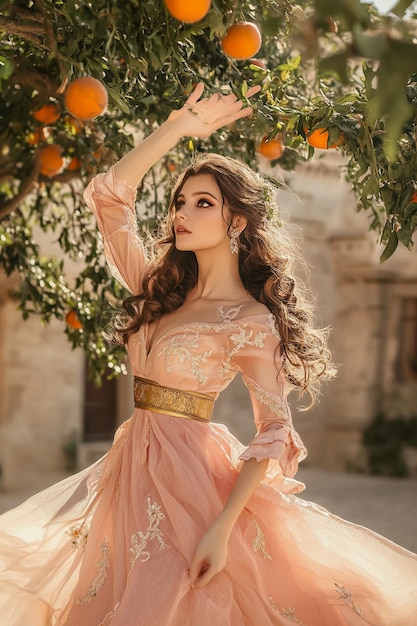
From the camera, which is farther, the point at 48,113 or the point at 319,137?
the point at 48,113

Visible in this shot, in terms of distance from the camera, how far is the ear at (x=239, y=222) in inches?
100.0

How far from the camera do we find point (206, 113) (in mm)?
2398

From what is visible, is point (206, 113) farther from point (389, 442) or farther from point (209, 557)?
point (389, 442)

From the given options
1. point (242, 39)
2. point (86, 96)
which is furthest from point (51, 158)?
point (242, 39)

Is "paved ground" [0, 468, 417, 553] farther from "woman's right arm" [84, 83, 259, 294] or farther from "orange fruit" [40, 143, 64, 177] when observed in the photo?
"woman's right arm" [84, 83, 259, 294]

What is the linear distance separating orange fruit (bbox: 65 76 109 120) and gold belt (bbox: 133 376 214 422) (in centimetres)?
73

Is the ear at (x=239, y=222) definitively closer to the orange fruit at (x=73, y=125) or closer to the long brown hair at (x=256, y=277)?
the long brown hair at (x=256, y=277)

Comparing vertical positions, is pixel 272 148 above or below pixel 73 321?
above

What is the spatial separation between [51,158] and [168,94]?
0.70m

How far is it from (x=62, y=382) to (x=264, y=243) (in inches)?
242

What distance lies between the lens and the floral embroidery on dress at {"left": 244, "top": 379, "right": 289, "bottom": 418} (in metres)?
2.25

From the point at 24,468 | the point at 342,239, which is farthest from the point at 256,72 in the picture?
the point at 342,239

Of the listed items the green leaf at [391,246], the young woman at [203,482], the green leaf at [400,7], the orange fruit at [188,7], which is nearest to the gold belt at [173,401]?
the young woman at [203,482]

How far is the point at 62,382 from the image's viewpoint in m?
8.49
